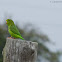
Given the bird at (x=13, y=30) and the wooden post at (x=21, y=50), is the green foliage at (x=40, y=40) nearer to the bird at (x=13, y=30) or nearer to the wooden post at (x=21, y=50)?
the bird at (x=13, y=30)

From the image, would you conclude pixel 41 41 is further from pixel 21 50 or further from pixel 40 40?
pixel 21 50

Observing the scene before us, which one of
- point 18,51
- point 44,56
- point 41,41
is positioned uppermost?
point 18,51

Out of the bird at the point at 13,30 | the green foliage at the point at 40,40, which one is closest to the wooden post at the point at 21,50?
the bird at the point at 13,30

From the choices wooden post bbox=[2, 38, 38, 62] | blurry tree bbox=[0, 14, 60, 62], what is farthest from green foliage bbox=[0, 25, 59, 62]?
wooden post bbox=[2, 38, 38, 62]

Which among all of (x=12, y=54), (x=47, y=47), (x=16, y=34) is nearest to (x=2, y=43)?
(x=47, y=47)

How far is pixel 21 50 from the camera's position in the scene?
2863mm

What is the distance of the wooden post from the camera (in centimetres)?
285

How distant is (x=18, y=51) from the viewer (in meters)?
2.88

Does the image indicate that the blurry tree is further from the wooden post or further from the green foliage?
the wooden post

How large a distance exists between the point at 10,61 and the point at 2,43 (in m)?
12.1

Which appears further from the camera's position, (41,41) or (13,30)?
(41,41)

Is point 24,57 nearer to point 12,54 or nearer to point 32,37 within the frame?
point 12,54

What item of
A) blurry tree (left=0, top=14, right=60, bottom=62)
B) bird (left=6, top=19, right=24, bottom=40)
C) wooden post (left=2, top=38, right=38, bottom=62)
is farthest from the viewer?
blurry tree (left=0, top=14, right=60, bottom=62)

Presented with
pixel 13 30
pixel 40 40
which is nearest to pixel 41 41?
pixel 40 40
